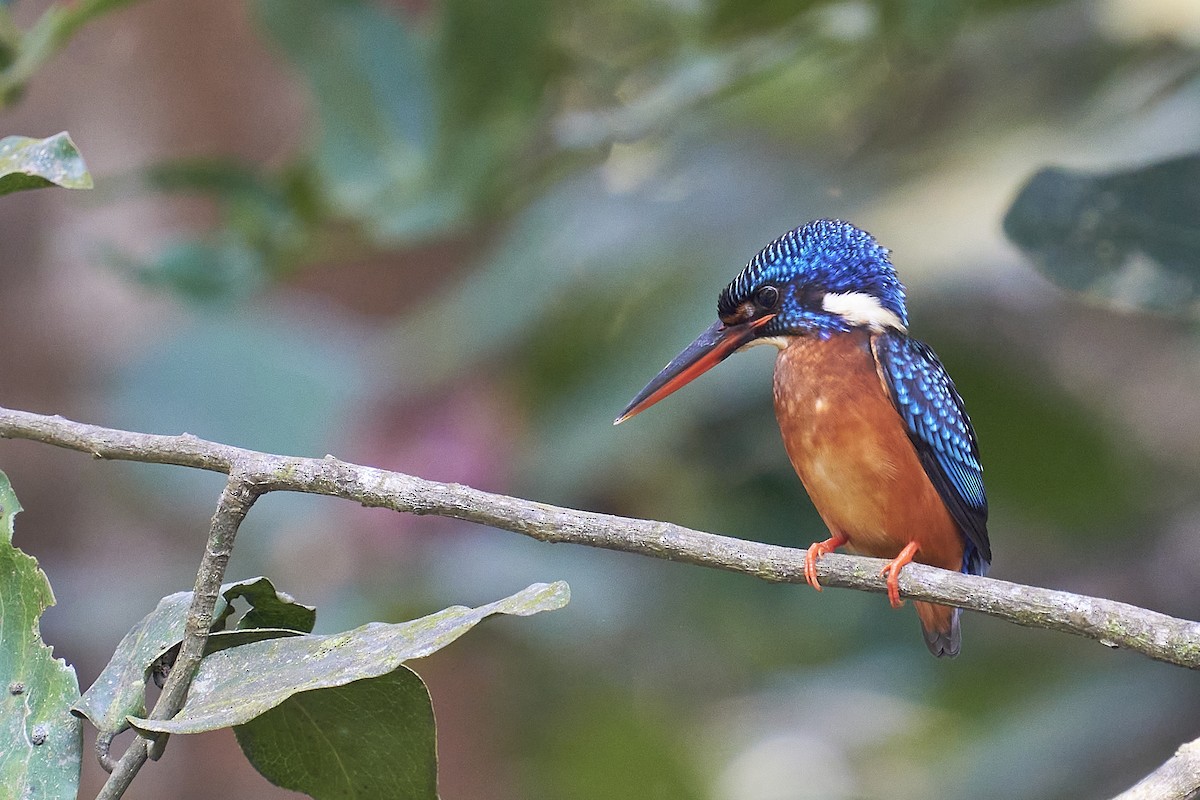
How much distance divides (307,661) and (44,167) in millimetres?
460

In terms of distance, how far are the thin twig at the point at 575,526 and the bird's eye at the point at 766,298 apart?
559 mm

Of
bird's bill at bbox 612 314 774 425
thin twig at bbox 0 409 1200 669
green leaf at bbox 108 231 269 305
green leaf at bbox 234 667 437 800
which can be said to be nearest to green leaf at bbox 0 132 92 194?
thin twig at bbox 0 409 1200 669

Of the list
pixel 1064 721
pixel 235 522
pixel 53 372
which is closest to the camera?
pixel 235 522

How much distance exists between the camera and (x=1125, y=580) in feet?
8.98

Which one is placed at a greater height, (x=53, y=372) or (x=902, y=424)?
(x=53, y=372)

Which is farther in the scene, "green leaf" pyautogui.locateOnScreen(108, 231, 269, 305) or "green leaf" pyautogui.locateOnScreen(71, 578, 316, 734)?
"green leaf" pyautogui.locateOnScreen(108, 231, 269, 305)

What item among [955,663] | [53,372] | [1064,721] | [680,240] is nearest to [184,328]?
[53,372]

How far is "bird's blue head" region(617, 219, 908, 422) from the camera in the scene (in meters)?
1.50

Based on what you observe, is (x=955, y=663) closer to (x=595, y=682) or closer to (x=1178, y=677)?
(x=1178, y=677)

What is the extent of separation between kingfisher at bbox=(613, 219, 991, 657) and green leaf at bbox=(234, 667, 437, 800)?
25.1 inches

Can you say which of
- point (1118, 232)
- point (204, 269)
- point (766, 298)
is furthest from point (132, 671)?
point (204, 269)

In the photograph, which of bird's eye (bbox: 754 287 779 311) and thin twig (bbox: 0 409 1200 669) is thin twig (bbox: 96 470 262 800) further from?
bird's eye (bbox: 754 287 779 311)

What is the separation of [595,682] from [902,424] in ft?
5.45

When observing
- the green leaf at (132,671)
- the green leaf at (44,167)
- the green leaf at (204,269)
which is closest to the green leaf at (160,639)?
the green leaf at (132,671)
